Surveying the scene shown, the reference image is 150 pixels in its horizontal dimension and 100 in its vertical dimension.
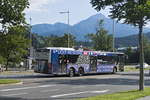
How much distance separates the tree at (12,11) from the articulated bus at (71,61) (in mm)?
11361

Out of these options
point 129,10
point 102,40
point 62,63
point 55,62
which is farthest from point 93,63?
point 102,40

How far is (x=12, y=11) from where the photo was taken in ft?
84.7

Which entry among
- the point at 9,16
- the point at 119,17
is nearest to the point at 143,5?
the point at 119,17

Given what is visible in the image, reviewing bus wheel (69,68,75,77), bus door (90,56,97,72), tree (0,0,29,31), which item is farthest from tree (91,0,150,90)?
bus door (90,56,97,72)

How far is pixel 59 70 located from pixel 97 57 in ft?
22.2

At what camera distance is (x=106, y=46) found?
87.0 metres

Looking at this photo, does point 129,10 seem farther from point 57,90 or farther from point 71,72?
point 71,72

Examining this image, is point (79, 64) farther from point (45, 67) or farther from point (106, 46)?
point (106, 46)

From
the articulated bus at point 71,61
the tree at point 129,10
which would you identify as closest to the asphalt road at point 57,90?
the tree at point 129,10

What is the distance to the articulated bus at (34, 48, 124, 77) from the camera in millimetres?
37594

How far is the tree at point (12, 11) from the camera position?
25594 millimetres

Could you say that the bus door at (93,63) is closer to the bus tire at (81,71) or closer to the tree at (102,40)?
the bus tire at (81,71)

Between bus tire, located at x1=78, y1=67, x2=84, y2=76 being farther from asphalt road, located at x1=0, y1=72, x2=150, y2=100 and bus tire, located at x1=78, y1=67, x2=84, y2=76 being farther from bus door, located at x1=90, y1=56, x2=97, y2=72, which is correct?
asphalt road, located at x1=0, y1=72, x2=150, y2=100

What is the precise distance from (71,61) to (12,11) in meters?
14.4
